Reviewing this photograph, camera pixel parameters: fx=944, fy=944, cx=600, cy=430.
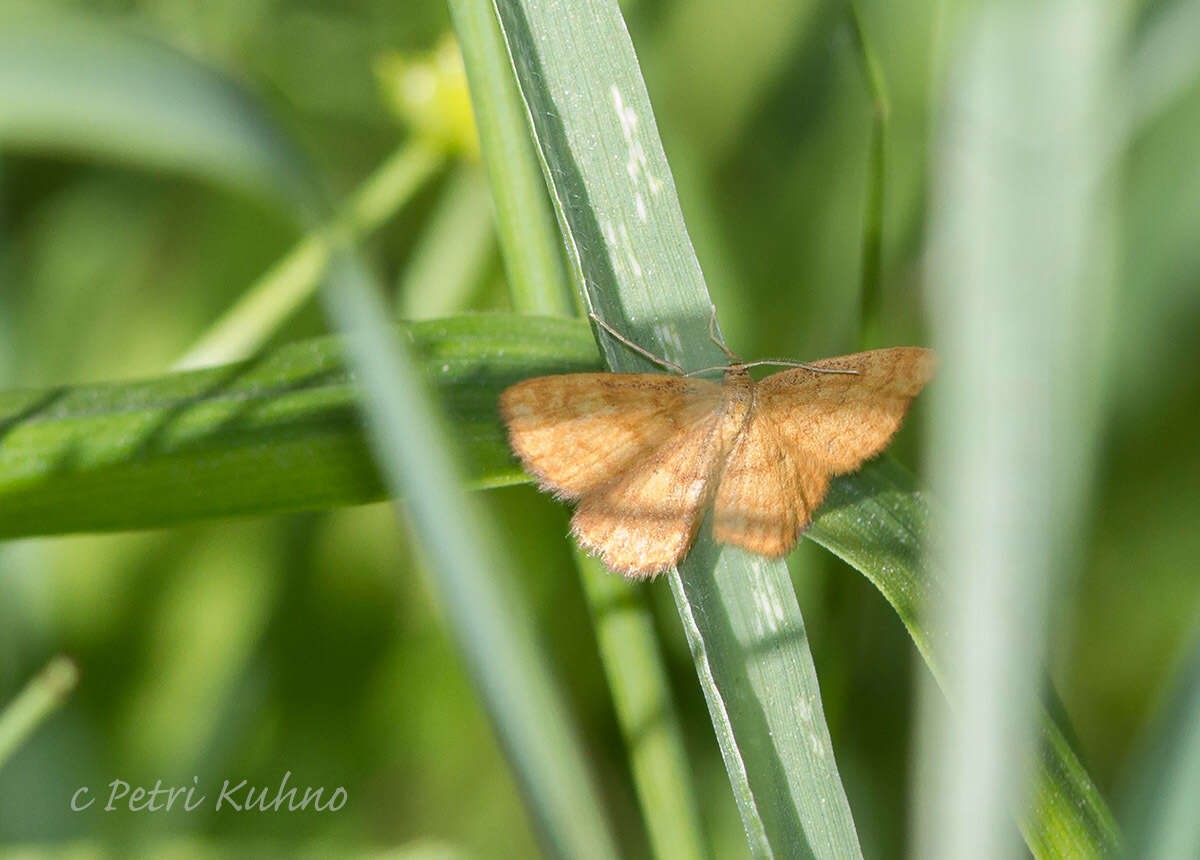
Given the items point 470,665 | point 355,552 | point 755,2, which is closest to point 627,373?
point 470,665

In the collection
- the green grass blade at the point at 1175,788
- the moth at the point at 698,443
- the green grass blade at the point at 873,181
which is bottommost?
the green grass blade at the point at 1175,788

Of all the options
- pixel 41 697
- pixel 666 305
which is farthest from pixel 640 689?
pixel 41 697

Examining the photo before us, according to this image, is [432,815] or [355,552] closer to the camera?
[432,815]

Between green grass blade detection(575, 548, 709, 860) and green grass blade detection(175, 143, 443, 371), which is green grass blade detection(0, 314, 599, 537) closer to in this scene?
green grass blade detection(575, 548, 709, 860)

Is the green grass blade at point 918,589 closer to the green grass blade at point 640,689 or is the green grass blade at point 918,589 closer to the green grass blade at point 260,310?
the green grass blade at point 640,689

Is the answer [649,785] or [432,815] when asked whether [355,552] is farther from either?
[649,785]

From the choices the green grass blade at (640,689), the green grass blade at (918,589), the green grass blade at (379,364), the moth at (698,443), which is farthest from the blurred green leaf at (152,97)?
the green grass blade at (918,589)
